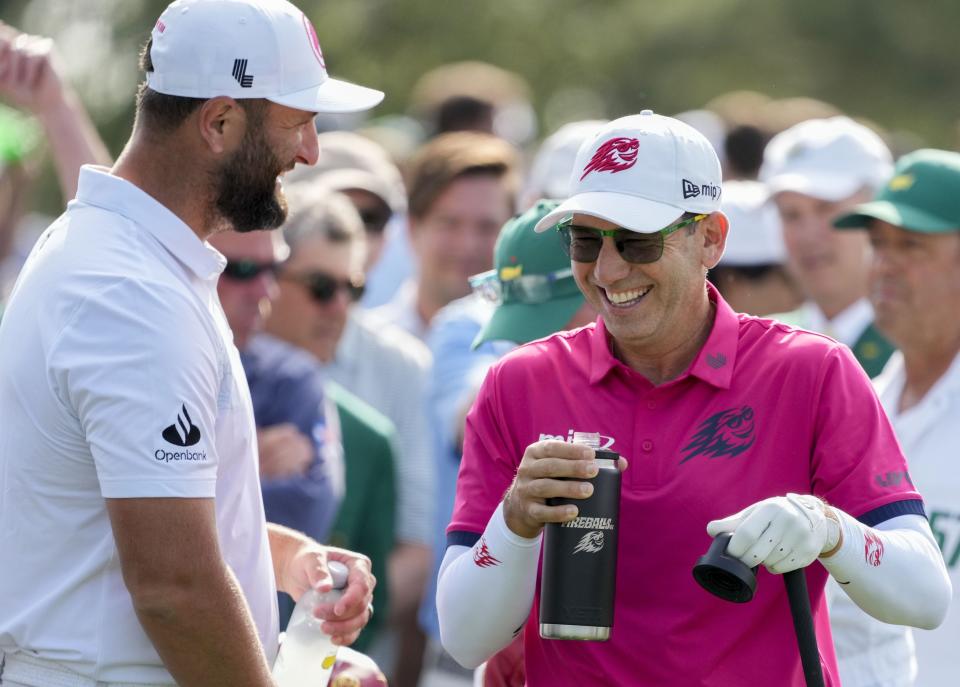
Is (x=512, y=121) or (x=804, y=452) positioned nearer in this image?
(x=804, y=452)

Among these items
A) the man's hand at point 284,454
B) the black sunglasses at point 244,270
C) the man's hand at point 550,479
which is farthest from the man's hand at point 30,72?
the man's hand at point 550,479

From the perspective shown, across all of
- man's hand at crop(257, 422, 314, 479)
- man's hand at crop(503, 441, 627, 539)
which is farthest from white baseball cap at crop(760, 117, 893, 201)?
man's hand at crop(503, 441, 627, 539)

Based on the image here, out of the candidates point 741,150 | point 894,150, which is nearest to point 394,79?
point 894,150

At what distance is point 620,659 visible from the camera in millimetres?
3410

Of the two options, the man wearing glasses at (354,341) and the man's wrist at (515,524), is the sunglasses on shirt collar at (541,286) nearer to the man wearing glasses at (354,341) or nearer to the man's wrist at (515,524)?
the man's wrist at (515,524)

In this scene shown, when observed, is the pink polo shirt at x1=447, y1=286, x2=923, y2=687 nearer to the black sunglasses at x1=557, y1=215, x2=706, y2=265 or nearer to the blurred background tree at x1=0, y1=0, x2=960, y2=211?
the black sunglasses at x1=557, y1=215, x2=706, y2=265

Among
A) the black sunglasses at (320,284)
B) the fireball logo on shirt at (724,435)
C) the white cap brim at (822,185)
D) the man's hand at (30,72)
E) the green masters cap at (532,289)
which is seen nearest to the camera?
the fireball logo on shirt at (724,435)

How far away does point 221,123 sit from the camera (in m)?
3.70

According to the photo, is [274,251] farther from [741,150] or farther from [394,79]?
[394,79]

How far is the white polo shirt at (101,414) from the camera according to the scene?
11.1ft

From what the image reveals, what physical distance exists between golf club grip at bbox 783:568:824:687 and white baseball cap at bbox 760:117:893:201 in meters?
4.43

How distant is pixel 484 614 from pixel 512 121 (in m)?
10.4

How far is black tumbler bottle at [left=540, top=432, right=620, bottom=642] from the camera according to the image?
3.20 m

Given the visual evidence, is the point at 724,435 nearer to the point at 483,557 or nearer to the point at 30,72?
the point at 483,557
